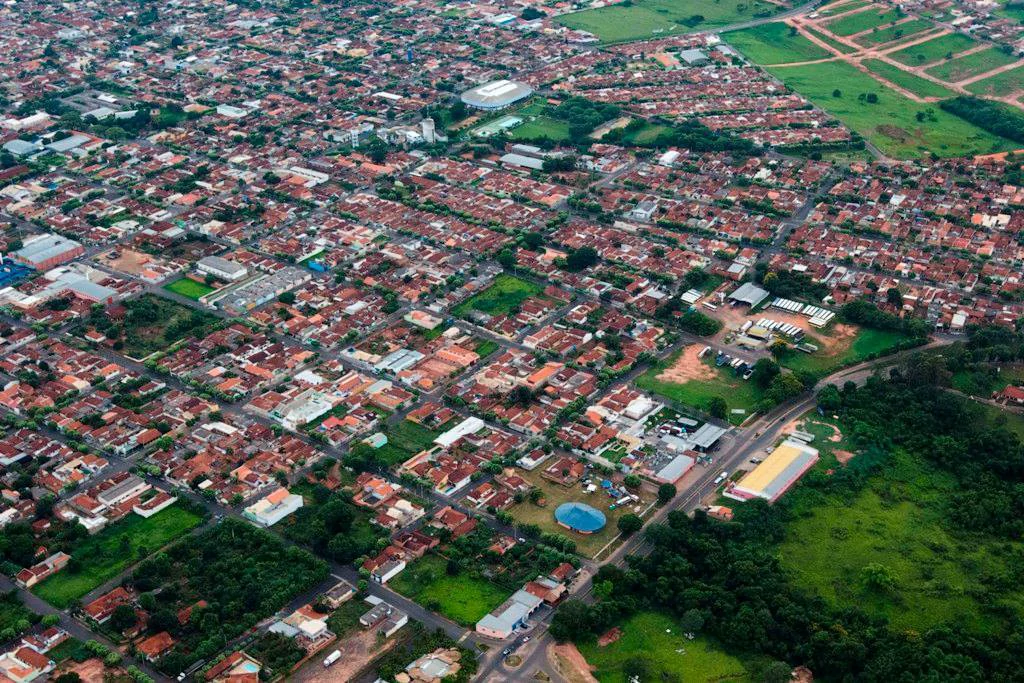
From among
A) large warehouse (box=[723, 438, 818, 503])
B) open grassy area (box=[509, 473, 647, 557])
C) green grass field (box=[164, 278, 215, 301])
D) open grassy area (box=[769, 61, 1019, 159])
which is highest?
open grassy area (box=[769, 61, 1019, 159])

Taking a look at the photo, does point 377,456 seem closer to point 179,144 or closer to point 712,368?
point 712,368

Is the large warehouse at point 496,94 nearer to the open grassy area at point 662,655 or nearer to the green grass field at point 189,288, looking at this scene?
the green grass field at point 189,288

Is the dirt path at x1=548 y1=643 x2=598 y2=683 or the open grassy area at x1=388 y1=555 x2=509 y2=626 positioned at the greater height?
the open grassy area at x1=388 y1=555 x2=509 y2=626

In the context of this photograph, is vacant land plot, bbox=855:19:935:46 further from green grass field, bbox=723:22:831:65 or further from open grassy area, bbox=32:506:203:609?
open grassy area, bbox=32:506:203:609

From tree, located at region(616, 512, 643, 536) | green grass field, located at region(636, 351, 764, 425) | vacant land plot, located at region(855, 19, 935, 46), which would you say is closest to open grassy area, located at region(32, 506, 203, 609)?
tree, located at region(616, 512, 643, 536)

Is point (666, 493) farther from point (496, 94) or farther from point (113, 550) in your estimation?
point (496, 94)

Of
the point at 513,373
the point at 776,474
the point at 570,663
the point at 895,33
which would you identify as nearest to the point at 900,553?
the point at 776,474
